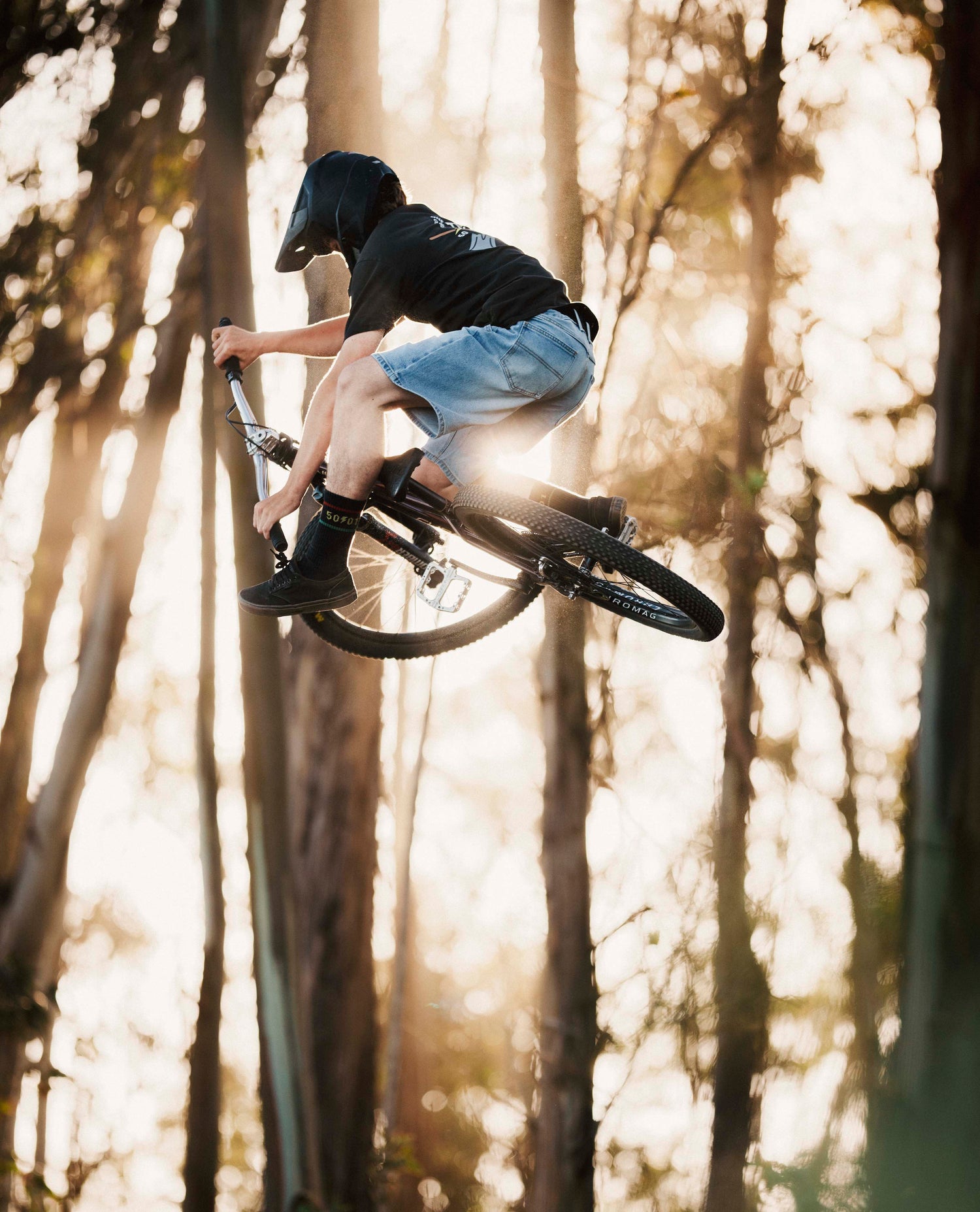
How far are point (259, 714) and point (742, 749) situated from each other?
478 cm

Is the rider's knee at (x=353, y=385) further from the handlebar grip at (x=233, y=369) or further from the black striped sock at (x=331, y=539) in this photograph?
the handlebar grip at (x=233, y=369)

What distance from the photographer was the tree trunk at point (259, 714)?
4172 mm

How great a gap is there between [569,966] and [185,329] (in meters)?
5.03

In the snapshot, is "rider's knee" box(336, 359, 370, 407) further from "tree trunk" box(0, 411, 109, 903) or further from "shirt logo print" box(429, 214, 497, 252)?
"tree trunk" box(0, 411, 109, 903)

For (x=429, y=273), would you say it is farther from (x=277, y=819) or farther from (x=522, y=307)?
(x=277, y=819)

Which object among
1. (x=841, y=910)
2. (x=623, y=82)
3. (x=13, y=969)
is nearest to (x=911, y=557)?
(x=841, y=910)

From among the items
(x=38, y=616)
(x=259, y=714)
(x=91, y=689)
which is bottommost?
(x=259, y=714)

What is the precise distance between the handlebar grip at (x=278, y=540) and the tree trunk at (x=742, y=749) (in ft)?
16.8

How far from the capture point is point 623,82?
7117 millimetres

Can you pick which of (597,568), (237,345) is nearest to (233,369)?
(237,345)

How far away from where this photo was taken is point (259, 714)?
457 cm

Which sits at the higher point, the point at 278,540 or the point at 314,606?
the point at 278,540

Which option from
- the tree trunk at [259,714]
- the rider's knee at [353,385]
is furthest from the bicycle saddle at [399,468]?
the tree trunk at [259,714]

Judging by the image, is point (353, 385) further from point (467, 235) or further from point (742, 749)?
point (742, 749)
